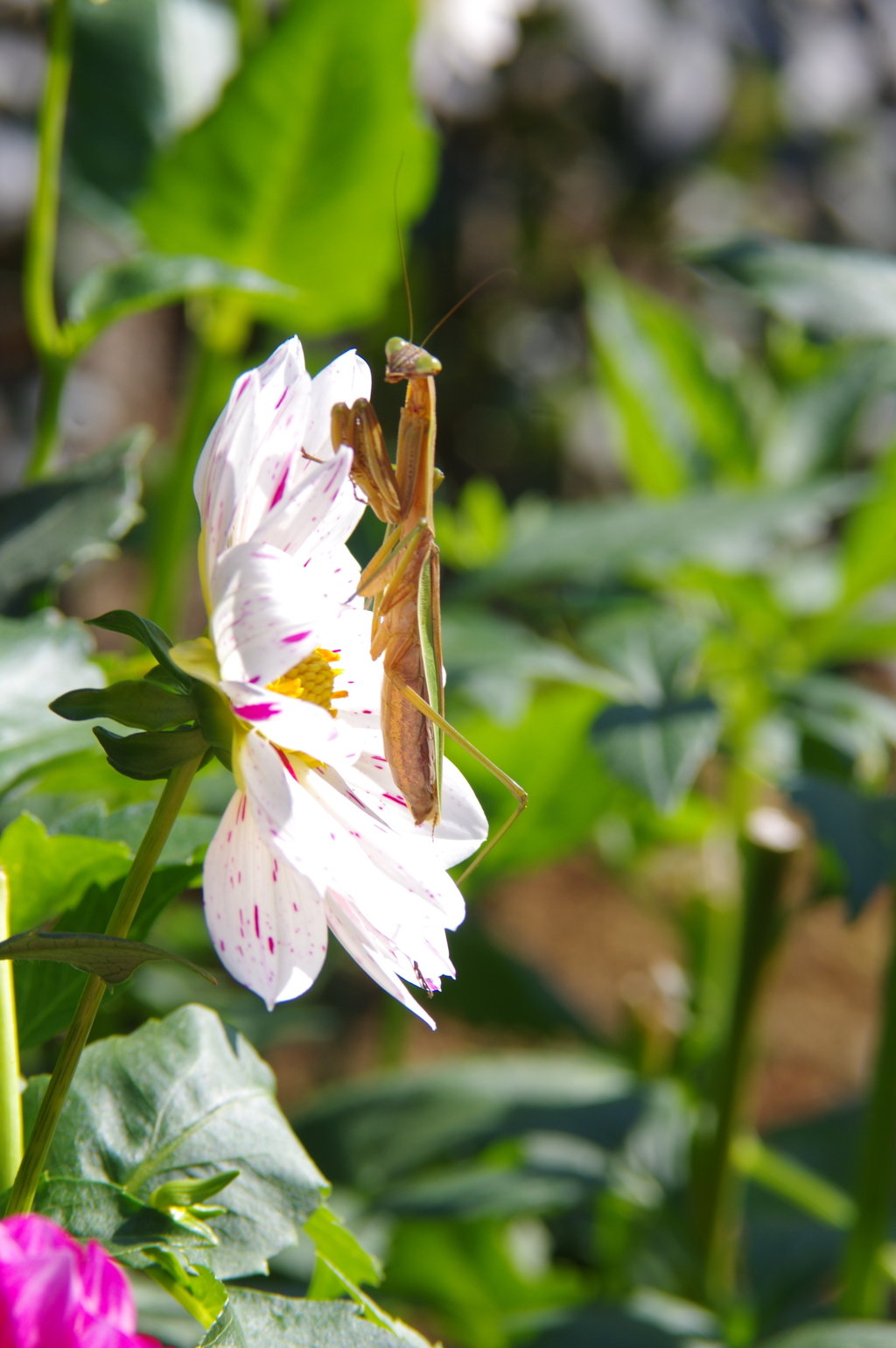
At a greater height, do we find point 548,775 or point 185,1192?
point 185,1192

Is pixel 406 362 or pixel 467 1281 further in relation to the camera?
pixel 467 1281

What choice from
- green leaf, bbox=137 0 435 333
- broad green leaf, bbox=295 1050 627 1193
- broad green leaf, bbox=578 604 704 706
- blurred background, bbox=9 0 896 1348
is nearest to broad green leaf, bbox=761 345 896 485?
blurred background, bbox=9 0 896 1348

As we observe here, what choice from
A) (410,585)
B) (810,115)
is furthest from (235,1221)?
(810,115)

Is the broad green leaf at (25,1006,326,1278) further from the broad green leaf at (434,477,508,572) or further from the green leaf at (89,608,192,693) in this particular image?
the broad green leaf at (434,477,508,572)

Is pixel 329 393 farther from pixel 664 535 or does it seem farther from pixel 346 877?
pixel 664 535

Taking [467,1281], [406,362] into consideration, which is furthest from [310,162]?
[467,1281]

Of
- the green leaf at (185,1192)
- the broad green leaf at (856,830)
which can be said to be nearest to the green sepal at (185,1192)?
the green leaf at (185,1192)

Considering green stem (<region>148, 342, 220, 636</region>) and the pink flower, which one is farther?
green stem (<region>148, 342, 220, 636</region>)

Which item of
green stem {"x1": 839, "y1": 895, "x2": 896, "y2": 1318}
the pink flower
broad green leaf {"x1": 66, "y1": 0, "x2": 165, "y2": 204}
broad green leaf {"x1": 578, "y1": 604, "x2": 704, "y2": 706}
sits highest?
broad green leaf {"x1": 66, "y1": 0, "x2": 165, "y2": 204}
